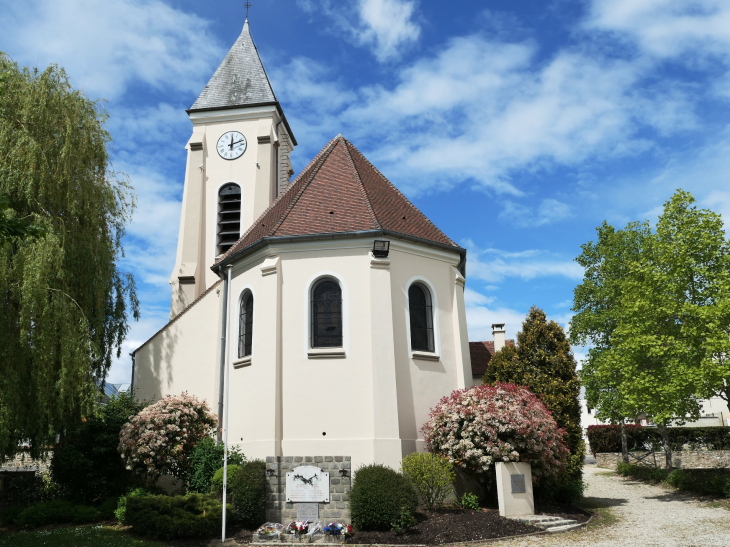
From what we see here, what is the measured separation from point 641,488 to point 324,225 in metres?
16.5

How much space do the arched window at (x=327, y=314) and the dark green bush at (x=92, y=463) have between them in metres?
6.45

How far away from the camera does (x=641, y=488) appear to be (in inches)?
866

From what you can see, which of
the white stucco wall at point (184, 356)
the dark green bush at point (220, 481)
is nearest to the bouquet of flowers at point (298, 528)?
the dark green bush at point (220, 481)

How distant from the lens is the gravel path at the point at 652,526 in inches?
460

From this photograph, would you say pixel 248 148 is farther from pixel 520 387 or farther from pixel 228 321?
pixel 520 387

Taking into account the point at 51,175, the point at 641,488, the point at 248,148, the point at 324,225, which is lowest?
the point at 641,488

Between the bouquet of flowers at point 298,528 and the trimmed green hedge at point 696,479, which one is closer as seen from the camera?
the bouquet of flowers at point 298,528

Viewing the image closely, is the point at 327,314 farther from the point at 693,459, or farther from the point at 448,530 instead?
the point at 693,459

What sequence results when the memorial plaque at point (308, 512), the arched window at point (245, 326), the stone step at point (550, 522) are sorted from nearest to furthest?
1. the stone step at point (550, 522)
2. the memorial plaque at point (308, 512)
3. the arched window at point (245, 326)

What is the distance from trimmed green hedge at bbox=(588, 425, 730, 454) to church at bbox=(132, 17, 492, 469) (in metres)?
18.1

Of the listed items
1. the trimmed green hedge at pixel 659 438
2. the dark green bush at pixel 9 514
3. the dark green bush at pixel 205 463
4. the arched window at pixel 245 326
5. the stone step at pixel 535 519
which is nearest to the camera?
the stone step at pixel 535 519

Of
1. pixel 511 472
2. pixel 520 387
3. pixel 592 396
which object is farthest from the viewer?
pixel 592 396

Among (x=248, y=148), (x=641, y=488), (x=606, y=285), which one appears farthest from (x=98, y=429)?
(x=606, y=285)

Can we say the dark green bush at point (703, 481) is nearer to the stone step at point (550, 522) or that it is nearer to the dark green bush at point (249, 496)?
the stone step at point (550, 522)
